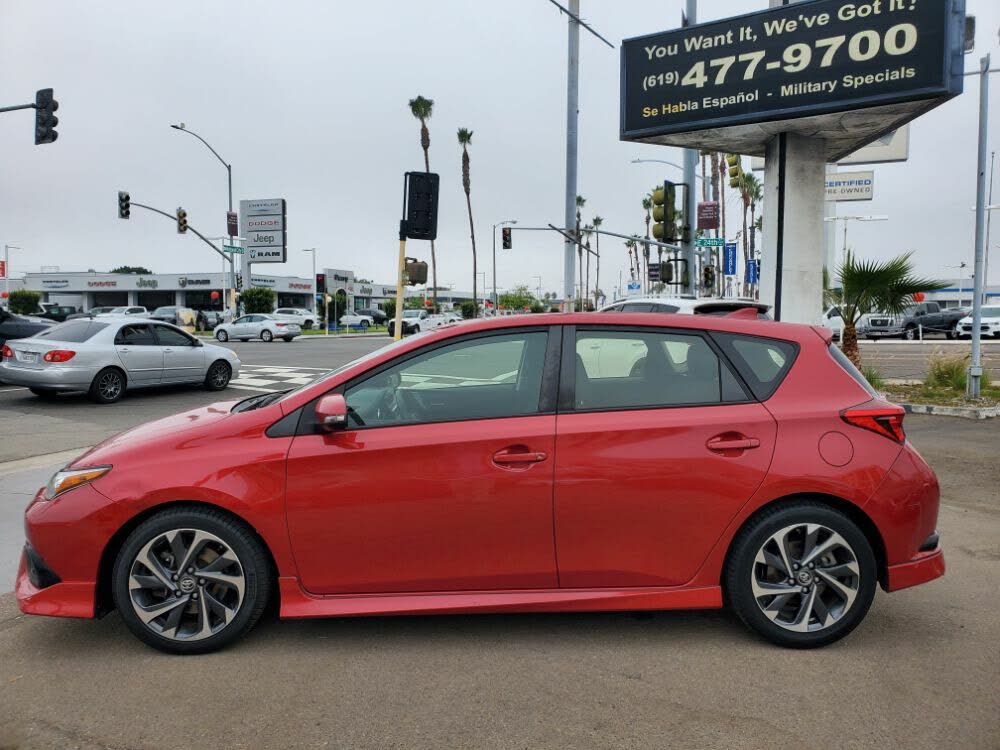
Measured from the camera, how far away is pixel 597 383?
3859 millimetres

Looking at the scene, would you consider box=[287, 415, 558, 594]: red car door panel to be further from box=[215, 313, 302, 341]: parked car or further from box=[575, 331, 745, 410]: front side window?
box=[215, 313, 302, 341]: parked car

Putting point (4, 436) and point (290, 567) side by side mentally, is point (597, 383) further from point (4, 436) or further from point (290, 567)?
point (4, 436)

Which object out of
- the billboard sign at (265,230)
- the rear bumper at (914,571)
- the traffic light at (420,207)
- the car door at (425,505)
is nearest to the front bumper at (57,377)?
the traffic light at (420,207)

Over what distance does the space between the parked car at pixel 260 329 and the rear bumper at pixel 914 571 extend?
3793cm

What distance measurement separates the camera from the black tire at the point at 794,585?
370cm

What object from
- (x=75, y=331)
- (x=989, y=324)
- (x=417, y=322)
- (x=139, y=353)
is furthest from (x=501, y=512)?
(x=417, y=322)

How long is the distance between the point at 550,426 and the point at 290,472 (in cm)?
Answer: 118

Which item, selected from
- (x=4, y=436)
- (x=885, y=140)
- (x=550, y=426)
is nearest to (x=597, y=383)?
(x=550, y=426)

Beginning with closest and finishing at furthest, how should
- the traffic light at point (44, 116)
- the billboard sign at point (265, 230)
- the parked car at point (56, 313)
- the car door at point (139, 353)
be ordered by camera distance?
1. the car door at point (139, 353)
2. the traffic light at point (44, 116)
3. the parked car at point (56, 313)
4. the billboard sign at point (265, 230)

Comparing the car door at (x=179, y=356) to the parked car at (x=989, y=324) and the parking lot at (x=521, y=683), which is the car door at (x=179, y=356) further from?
the parked car at (x=989, y=324)

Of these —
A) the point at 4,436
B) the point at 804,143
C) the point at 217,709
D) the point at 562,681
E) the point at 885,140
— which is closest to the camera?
the point at 217,709

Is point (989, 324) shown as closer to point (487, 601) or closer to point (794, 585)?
point (794, 585)

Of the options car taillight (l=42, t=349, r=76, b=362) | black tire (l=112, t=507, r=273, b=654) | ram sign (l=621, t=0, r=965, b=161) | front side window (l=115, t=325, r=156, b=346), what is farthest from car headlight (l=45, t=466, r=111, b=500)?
front side window (l=115, t=325, r=156, b=346)

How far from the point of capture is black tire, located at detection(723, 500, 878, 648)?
3.70m
